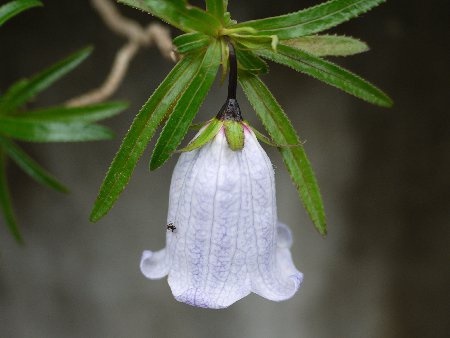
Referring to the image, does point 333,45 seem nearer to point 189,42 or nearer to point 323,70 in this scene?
point 323,70

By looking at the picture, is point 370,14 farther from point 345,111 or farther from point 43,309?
point 43,309

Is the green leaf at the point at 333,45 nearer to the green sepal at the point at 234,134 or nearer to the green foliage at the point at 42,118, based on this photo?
the green sepal at the point at 234,134

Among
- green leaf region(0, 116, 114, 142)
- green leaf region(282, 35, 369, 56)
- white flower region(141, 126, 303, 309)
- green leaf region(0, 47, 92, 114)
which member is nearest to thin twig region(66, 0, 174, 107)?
green leaf region(0, 47, 92, 114)

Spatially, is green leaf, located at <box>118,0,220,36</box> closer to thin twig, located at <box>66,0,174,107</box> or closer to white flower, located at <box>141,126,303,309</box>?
white flower, located at <box>141,126,303,309</box>

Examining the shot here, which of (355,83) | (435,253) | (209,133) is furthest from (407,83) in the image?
(209,133)

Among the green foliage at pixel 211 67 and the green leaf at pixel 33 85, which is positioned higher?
the green leaf at pixel 33 85

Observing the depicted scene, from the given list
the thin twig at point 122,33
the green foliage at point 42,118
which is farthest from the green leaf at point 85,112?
the thin twig at point 122,33
